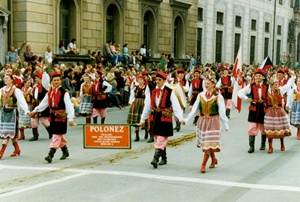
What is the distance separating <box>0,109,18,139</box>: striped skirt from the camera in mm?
11477

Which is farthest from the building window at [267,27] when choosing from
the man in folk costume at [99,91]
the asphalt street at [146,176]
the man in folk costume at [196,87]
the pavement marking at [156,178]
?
the pavement marking at [156,178]

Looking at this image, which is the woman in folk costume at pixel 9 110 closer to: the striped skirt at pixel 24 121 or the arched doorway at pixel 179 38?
the striped skirt at pixel 24 121

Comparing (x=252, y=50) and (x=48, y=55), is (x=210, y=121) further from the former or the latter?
(x=252, y=50)

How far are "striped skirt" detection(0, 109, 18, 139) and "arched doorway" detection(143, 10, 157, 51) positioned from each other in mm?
21331

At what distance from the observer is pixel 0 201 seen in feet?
25.1

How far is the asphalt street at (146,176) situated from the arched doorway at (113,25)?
1616 cm

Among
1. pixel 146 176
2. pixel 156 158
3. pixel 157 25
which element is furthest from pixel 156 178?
pixel 157 25

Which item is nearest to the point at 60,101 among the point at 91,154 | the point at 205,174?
the point at 91,154

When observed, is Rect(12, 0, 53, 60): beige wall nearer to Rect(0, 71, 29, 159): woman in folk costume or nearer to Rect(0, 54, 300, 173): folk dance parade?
Rect(0, 54, 300, 173): folk dance parade

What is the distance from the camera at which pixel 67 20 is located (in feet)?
84.2

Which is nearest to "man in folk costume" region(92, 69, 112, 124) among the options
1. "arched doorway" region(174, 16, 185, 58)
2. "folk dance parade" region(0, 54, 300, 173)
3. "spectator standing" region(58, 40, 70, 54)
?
"folk dance parade" region(0, 54, 300, 173)

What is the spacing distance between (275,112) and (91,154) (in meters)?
4.20

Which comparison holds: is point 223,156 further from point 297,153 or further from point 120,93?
point 120,93

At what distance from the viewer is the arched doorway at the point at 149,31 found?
1275 inches
